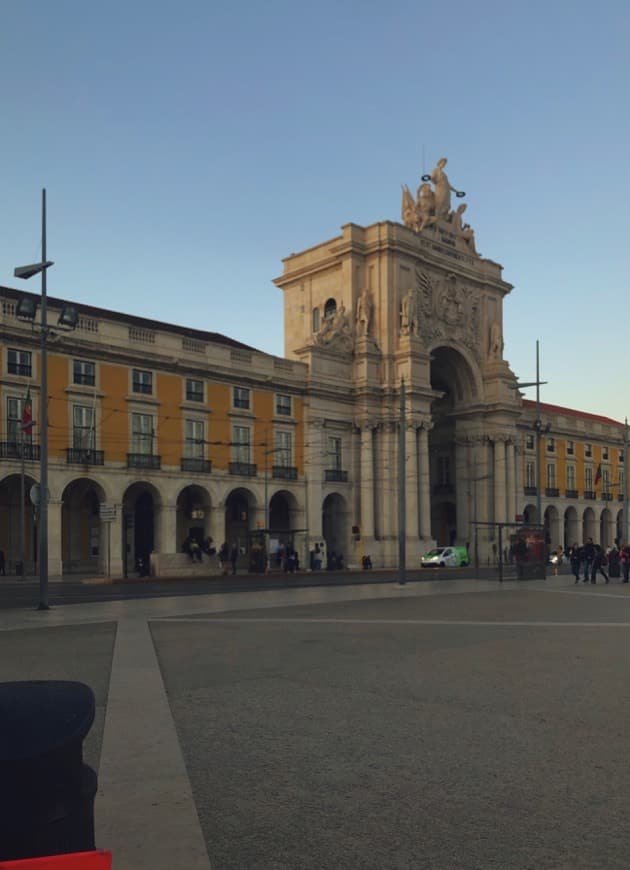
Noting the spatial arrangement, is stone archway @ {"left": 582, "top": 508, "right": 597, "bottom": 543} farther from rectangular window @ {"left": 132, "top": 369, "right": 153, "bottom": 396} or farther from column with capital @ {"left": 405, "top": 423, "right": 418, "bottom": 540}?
rectangular window @ {"left": 132, "top": 369, "right": 153, "bottom": 396}

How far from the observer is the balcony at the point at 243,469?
49.7 metres

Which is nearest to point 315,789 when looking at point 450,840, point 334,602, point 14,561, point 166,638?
point 450,840

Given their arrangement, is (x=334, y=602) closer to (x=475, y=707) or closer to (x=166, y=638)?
(x=166, y=638)

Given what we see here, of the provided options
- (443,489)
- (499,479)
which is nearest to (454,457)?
(443,489)

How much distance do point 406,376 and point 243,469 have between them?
13672mm

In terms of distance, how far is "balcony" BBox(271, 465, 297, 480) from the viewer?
171 ft

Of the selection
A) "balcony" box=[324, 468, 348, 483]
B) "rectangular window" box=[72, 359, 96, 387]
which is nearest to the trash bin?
"rectangular window" box=[72, 359, 96, 387]

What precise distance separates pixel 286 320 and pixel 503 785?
62359 mm

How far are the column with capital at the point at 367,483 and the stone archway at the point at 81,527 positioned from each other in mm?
17475

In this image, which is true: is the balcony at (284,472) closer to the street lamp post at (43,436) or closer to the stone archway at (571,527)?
the street lamp post at (43,436)

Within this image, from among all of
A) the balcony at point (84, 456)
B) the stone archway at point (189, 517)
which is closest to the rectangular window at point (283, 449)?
the stone archway at point (189, 517)

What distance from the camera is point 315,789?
561cm

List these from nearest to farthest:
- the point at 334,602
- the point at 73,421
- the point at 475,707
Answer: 1. the point at 475,707
2. the point at 334,602
3. the point at 73,421

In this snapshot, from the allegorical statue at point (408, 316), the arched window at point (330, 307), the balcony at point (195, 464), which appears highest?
the arched window at point (330, 307)
